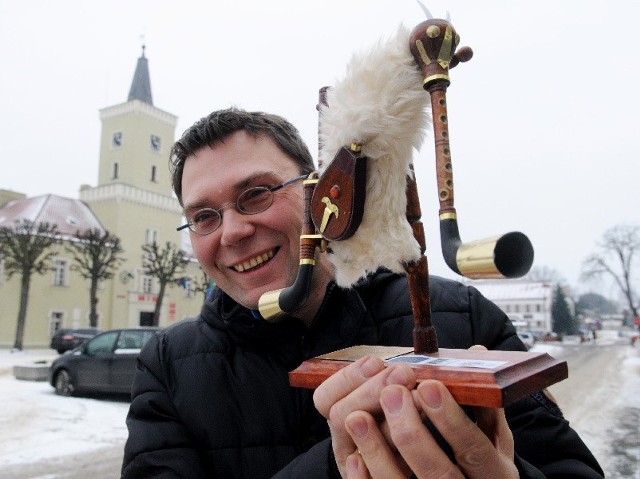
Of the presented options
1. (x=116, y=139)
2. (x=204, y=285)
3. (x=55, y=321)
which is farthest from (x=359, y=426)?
(x=116, y=139)

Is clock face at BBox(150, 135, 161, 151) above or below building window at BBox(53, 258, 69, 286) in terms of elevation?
above

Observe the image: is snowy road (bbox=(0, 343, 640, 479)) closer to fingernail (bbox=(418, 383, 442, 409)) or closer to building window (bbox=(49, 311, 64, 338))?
fingernail (bbox=(418, 383, 442, 409))

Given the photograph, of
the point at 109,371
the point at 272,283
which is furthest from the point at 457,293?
the point at 109,371

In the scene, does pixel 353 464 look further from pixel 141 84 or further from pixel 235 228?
pixel 141 84

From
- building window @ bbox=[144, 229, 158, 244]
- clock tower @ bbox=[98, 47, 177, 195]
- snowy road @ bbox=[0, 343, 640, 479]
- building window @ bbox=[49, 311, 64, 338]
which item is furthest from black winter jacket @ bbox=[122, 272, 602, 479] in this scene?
clock tower @ bbox=[98, 47, 177, 195]

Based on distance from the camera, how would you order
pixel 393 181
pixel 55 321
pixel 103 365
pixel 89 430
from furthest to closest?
1. pixel 55 321
2. pixel 103 365
3. pixel 89 430
4. pixel 393 181

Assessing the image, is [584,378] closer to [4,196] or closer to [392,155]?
[392,155]

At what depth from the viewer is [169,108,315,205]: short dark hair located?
1.72 metres

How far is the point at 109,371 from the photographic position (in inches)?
382

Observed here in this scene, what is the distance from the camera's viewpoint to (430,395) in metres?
0.89

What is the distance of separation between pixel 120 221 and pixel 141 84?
15568 millimetres

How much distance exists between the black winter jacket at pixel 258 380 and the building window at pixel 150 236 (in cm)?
3824

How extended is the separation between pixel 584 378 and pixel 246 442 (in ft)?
51.5

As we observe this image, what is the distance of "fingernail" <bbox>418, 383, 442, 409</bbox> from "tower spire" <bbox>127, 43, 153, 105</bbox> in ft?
157
